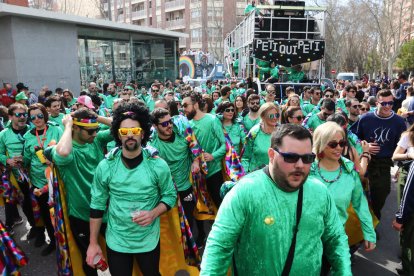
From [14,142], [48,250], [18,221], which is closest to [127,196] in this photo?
[48,250]

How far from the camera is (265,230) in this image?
189cm

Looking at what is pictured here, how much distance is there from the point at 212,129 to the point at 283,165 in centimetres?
317

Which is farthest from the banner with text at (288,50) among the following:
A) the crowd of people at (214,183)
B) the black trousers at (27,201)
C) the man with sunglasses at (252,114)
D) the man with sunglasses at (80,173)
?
the man with sunglasses at (80,173)

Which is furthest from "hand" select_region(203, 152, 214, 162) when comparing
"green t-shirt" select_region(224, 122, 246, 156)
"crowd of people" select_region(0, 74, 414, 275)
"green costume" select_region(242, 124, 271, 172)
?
"green t-shirt" select_region(224, 122, 246, 156)

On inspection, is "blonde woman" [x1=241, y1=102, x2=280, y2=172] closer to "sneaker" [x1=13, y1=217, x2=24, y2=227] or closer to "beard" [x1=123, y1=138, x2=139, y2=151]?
"beard" [x1=123, y1=138, x2=139, y2=151]

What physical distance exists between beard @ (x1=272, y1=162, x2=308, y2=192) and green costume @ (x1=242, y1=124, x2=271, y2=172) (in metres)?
2.56

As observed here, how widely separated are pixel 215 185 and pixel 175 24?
192 ft

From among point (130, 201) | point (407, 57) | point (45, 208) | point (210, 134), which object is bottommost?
point (45, 208)

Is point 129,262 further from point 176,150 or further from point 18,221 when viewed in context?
point 18,221

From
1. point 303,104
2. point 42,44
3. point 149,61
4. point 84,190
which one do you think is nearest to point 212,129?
point 84,190

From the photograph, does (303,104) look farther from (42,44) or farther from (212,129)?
(42,44)

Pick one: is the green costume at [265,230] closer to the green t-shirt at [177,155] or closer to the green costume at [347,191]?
the green costume at [347,191]

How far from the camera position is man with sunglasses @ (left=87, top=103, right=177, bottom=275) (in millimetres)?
2920

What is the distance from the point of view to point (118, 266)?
9.71 feet
